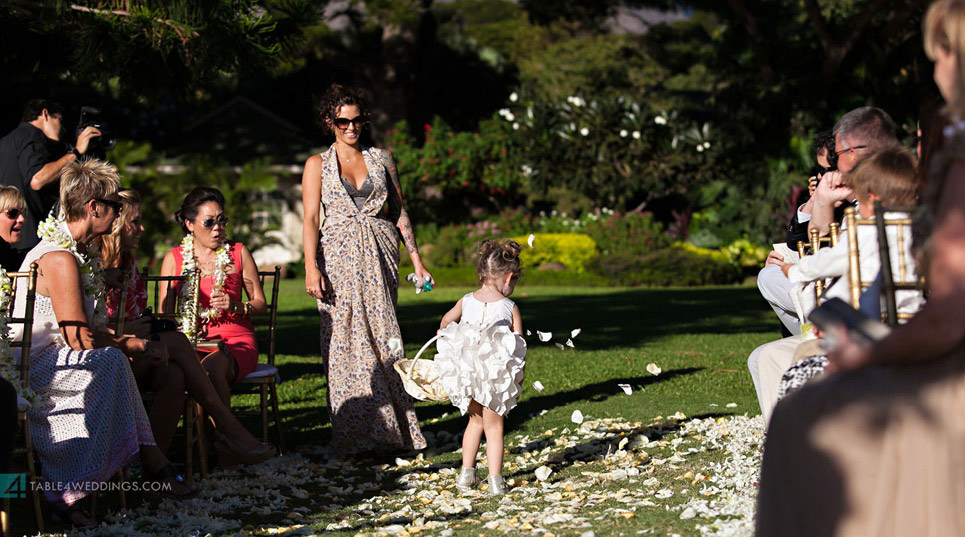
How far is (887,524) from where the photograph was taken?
7.48 feet

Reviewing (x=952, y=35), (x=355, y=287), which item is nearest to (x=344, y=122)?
(x=355, y=287)

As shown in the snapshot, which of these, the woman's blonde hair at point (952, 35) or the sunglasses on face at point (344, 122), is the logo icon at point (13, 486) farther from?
the woman's blonde hair at point (952, 35)

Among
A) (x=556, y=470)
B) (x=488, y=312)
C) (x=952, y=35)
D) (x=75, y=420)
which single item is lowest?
(x=556, y=470)

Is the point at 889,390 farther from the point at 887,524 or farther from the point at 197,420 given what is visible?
the point at 197,420

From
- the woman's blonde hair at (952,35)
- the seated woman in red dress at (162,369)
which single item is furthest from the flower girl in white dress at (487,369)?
the woman's blonde hair at (952,35)

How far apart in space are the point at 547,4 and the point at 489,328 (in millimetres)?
24351

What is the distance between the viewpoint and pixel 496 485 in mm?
4457

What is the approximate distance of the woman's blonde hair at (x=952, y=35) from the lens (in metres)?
2.19

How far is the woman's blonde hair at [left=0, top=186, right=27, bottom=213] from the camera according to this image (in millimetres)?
4500

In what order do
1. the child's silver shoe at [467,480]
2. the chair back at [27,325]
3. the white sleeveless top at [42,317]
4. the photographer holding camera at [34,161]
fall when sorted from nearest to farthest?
the chair back at [27,325]
the white sleeveless top at [42,317]
the child's silver shoe at [467,480]
the photographer holding camera at [34,161]

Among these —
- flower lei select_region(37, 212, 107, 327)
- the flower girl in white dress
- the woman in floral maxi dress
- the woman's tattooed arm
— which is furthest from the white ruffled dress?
flower lei select_region(37, 212, 107, 327)

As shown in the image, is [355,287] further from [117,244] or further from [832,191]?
[832,191]

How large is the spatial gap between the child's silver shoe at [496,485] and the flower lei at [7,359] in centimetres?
208

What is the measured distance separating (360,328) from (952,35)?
12.7 feet
